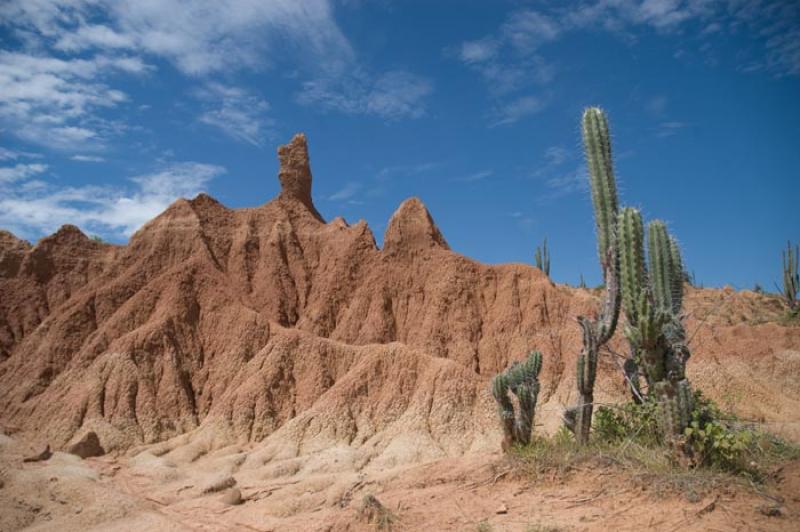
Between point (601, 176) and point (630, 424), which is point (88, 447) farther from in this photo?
point (601, 176)

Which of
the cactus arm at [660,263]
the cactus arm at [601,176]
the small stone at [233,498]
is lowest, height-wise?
the small stone at [233,498]

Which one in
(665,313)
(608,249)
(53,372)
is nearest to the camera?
(665,313)

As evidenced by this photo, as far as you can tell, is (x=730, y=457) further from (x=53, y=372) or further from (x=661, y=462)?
(x=53, y=372)

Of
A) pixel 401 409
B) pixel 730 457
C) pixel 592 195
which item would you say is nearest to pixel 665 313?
pixel 730 457

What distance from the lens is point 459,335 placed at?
36031 millimetres

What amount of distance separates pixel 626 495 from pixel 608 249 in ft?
17.9

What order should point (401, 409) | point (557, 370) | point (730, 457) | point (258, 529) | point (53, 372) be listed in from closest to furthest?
point (730, 457) < point (258, 529) < point (401, 409) < point (557, 370) < point (53, 372)

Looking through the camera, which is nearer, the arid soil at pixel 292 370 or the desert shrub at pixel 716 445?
the desert shrub at pixel 716 445

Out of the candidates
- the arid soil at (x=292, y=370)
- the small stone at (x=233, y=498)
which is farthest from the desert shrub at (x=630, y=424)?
the small stone at (x=233, y=498)

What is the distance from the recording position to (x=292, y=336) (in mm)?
33812

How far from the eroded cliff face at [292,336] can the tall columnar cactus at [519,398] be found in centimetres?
1083

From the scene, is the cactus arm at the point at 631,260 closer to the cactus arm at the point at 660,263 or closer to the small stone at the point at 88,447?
the cactus arm at the point at 660,263

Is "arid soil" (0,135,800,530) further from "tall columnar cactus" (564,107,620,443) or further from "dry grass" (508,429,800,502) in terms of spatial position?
"tall columnar cactus" (564,107,620,443)

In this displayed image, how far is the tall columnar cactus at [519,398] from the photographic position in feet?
48.4
